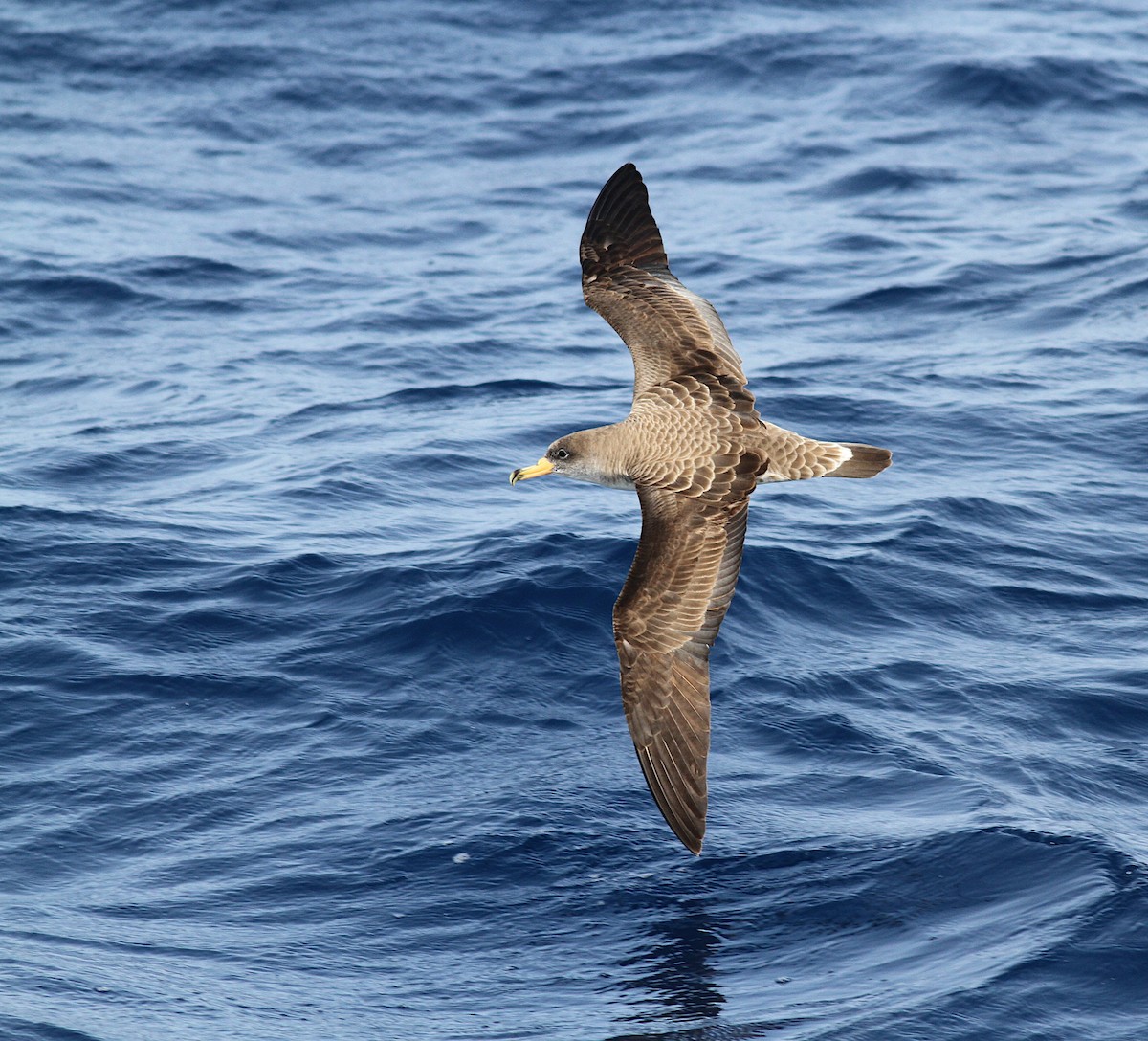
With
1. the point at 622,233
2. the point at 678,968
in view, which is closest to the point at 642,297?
the point at 622,233

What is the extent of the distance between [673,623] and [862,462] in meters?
1.53

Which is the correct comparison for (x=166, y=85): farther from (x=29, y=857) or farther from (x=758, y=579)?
(x=29, y=857)

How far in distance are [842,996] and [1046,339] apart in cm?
963

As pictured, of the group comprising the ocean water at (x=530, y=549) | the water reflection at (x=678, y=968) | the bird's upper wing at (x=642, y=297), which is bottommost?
the water reflection at (x=678, y=968)

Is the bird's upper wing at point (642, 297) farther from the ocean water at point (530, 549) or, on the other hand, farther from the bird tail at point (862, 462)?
the ocean water at point (530, 549)

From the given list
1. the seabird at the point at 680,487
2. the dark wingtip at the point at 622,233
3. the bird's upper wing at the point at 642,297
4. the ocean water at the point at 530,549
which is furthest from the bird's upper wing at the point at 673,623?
the dark wingtip at the point at 622,233

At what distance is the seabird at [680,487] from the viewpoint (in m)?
8.50

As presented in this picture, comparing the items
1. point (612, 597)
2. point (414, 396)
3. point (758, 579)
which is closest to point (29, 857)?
point (612, 597)

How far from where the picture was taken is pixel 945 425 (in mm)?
13875

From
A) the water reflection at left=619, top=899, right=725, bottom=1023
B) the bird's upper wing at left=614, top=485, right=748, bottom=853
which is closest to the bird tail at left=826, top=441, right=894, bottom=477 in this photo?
the bird's upper wing at left=614, top=485, right=748, bottom=853

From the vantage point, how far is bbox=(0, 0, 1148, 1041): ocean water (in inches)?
316

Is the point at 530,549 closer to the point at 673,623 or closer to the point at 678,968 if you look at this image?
the point at 673,623

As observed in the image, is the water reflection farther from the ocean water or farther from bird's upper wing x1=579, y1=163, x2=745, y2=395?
bird's upper wing x1=579, y1=163, x2=745, y2=395

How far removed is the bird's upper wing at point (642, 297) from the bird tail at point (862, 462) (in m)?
0.88
